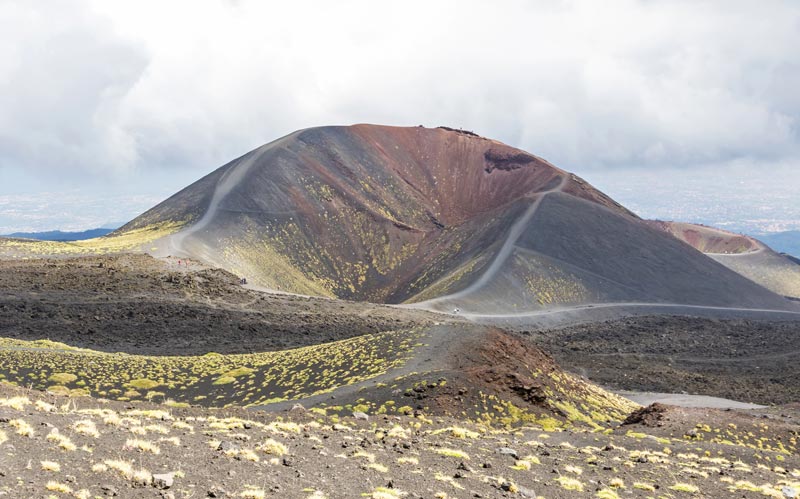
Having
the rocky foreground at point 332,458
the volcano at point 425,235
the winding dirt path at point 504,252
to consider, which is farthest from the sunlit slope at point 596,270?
the rocky foreground at point 332,458

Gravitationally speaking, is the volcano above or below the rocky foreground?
above

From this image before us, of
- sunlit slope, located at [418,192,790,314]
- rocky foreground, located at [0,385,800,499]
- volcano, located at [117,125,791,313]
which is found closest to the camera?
rocky foreground, located at [0,385,800,499]

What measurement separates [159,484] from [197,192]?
134 m

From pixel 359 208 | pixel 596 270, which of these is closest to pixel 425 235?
pixel 359 208

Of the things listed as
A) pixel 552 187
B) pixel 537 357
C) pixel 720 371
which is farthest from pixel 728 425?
pixel 552 187

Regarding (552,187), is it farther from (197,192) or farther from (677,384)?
(677,384)

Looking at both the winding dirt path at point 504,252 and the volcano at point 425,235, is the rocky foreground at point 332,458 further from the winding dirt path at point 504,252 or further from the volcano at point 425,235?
the volcano at point 425,235

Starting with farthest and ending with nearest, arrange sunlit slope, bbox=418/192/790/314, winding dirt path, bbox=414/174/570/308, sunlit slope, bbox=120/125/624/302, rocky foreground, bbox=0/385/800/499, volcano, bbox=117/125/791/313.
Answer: sunlit slope, bbox=120/125/624/302, volcano, bbox=117/125/791/313, sunlit slope, bbox=418/192/790/314, winding dirt path, bbox=414/174/570/308, rocky foreground, bbox=0/385/800/499

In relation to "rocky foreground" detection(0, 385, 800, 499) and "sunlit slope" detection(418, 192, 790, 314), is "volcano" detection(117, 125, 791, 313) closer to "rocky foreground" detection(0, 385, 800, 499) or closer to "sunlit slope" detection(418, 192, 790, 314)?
"sunlit slope" detection(418, 192, 790, 314)

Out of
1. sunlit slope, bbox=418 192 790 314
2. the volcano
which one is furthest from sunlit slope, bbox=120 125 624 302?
sunlit slope, bbox=418 192 790 314

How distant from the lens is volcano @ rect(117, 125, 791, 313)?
107m

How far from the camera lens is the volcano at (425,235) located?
106625mm

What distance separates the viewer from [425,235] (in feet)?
462

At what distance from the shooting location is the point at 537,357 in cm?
4159
